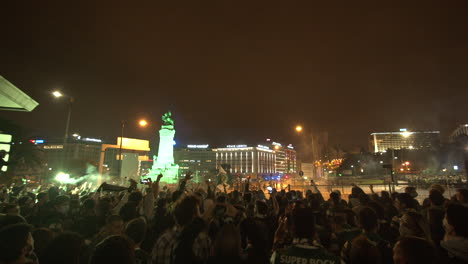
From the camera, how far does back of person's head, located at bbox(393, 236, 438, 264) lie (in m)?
2.35

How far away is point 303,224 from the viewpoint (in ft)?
10.5

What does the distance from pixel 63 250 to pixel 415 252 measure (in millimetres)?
3719

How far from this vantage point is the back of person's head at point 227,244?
314 cm

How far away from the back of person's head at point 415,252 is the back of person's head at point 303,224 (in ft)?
3.08

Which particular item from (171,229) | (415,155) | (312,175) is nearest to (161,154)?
(312,175)

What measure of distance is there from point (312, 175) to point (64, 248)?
27.0 metres

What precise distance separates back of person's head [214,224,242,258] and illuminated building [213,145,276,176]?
566 ft

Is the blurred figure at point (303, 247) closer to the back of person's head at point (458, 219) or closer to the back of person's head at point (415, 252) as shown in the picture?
the back of person's head at point (415, 252)

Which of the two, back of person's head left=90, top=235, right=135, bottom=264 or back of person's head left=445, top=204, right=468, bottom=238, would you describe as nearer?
back of person's head left=90, top=235, right=135, bottom=264

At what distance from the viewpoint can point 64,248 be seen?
279cm

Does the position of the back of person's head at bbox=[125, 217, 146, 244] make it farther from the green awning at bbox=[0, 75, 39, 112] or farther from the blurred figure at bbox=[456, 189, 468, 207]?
the blurred figure at bbox=[456, 189, 468, 207]

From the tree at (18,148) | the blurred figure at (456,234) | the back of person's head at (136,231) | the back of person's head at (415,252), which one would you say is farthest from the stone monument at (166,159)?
the back of person's head at (415,252)

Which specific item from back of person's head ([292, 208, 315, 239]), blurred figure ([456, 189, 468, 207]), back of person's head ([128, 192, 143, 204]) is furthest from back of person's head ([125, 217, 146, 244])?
blurred figure ([456, 189, 468, 207])

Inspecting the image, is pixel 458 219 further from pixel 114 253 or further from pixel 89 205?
pixel 89 205
